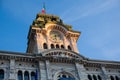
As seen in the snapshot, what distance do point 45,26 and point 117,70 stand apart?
1485 cm

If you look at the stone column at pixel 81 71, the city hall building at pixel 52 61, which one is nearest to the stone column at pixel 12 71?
the city hall building at pixel 52 61

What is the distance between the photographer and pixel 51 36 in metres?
44.1

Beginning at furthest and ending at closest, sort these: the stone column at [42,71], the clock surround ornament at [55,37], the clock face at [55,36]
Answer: the clock face at [55,36] → the clock surround ornament at [55,37] → the stone column at [42,71]

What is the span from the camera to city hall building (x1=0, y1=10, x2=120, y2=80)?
34.6 metres

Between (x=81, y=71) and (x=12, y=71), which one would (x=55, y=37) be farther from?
(x=12, y=71)

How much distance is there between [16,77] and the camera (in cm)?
3312

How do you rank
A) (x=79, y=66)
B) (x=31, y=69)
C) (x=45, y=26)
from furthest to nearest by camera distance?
(x=45, y=26)
(x=79, y=66)
(x=31, y=69)

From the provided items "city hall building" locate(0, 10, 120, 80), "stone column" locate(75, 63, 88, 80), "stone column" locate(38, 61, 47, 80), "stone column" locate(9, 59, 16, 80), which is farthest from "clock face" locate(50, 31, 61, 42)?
"stone column" locate(9, 59, 16, 80)

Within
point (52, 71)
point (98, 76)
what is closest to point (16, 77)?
point (52, 71)

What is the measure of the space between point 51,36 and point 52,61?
818 cm

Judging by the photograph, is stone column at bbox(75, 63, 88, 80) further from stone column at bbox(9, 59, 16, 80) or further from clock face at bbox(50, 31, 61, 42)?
stone column at bbox(9, 59, 16, 80)

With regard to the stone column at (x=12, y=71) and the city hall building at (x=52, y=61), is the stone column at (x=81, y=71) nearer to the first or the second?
the city hall building at (x=52, y=61)

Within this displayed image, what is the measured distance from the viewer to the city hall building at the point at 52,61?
34.6 m

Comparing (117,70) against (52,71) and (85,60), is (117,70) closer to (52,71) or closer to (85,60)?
(85,60)
